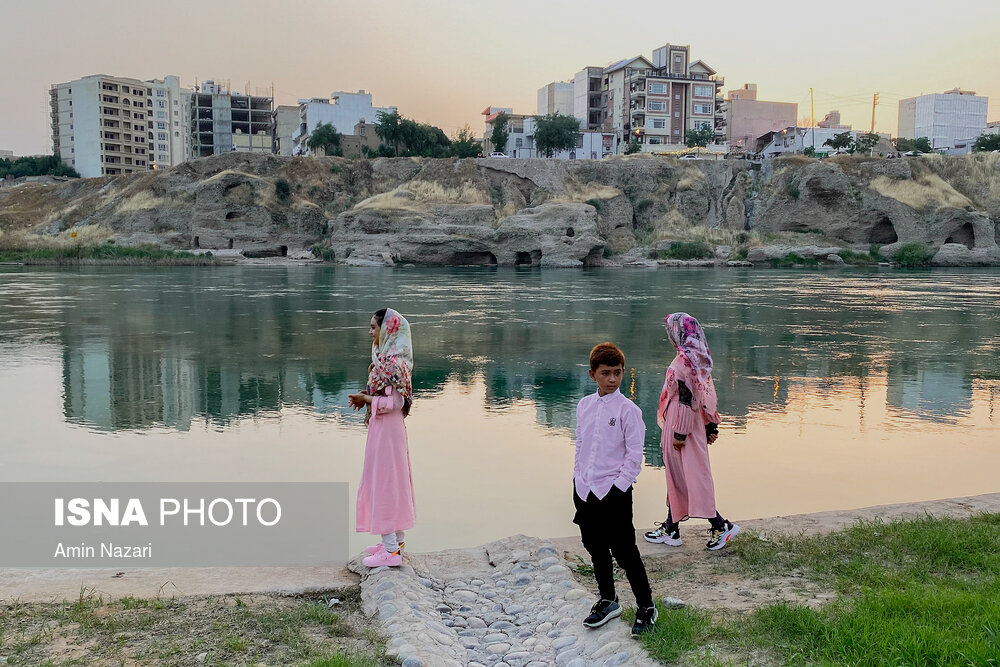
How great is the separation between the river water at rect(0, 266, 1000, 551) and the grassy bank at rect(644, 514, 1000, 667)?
166cm

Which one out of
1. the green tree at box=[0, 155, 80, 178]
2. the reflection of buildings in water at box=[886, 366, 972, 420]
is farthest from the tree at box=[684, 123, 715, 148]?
the reflection of buildings in water at box=[886, 366, 972, 420]

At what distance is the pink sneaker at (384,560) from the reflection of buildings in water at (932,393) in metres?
8.13

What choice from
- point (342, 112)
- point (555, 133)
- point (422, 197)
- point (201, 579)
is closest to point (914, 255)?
point (422, 197)

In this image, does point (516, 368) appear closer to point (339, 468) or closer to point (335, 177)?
point (339, 468)

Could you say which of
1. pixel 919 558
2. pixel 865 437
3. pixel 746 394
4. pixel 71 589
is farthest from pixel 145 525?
pixel 746 394

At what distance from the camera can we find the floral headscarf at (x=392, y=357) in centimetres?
518

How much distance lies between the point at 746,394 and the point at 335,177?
5997 cm

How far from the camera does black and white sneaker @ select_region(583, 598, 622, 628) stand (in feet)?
14.0

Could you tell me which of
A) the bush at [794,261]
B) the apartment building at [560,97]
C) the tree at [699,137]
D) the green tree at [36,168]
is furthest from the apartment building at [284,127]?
the bush at [794,261]

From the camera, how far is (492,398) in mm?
11797

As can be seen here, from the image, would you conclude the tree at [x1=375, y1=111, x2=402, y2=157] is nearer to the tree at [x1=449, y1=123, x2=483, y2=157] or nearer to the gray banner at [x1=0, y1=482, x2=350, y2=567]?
the tree at [x1=449, y1=123, x2=483, y2=157]

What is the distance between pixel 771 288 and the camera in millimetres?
34469

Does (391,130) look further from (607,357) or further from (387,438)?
(607,357)

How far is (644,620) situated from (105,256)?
186ft
